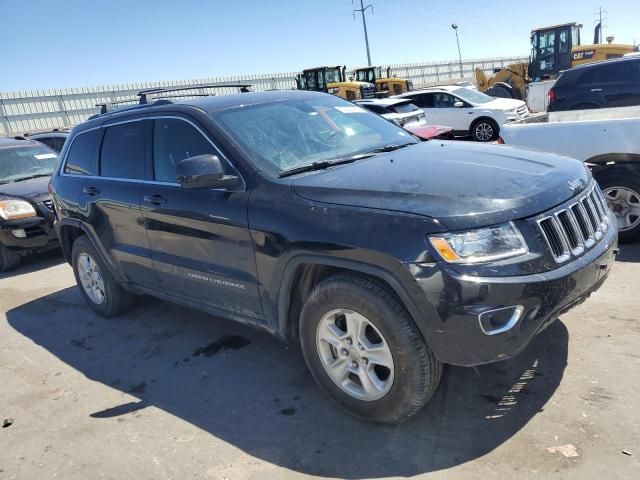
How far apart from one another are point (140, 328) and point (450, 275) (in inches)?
129

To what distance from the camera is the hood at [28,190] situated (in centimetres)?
740

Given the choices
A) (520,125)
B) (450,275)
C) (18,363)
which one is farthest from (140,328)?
(520,125)

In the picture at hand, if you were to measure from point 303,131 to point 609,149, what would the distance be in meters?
3.25

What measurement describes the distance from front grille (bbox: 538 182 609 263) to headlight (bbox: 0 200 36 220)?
22.6ft

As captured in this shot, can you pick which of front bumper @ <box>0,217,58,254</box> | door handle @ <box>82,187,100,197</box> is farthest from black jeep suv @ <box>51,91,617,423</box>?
front bumper @ <box>0,217,58,254</box>

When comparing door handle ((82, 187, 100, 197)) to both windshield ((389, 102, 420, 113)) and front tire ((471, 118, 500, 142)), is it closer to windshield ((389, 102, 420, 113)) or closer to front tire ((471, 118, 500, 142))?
windshield ((389, 102, 420, 113))

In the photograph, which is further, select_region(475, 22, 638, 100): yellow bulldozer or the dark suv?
select_region(475, 22, 638, 100): yellow bulldozer

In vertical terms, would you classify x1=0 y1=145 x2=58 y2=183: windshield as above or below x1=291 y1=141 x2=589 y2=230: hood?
above

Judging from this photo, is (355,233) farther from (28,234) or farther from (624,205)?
(28,234)

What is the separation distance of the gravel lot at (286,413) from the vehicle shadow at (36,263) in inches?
130

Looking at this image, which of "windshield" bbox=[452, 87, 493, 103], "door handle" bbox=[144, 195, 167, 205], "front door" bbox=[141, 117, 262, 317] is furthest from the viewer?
"windshield" bbox=[452, 87, 493, 103]

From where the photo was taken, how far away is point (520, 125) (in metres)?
5.64

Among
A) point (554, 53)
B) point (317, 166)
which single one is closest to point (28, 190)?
point (317, 166)

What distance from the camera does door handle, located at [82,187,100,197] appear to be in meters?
4.59
